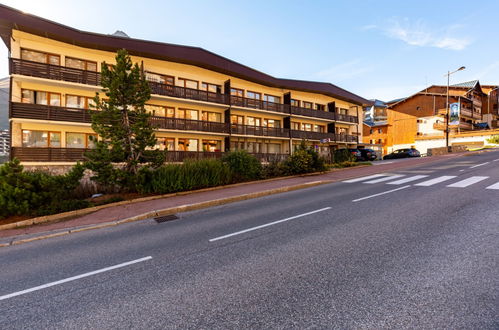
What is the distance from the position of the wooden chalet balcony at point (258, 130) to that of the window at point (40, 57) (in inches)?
574

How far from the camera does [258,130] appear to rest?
82.4ft

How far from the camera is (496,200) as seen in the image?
244 inches

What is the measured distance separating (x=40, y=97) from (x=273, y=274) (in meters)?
20.7

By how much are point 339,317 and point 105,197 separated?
1060 centimetres

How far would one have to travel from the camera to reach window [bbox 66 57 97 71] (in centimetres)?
1647

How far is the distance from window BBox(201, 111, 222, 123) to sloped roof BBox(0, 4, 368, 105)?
14.4 feet

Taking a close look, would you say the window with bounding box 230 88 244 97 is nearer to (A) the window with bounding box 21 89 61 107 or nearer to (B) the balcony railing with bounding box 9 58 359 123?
(B) the balcony railing with bounding box 9 58 359 123

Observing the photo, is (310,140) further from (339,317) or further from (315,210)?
(339,317)

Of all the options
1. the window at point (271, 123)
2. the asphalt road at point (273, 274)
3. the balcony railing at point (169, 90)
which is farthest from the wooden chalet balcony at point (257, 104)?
the asphalt road at point (273, 274)

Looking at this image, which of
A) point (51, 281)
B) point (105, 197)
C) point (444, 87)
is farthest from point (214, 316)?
point (444, 87)

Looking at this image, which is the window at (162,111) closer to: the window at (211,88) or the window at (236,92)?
the window at (211,88)

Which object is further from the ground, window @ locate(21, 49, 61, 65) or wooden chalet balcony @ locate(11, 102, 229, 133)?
window @ locate(21, 49, 61, 65)

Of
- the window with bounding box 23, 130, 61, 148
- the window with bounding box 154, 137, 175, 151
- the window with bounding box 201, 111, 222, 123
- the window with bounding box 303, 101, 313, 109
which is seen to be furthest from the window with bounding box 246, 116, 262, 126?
the window with bounding box 23, 130, 61, 148

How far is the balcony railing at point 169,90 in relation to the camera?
46.6ft
